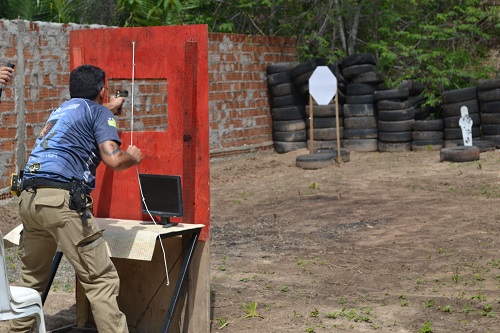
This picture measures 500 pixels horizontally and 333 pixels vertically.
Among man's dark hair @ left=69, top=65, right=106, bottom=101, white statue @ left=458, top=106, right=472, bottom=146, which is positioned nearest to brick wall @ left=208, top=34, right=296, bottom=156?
white statue @ left=458, top=106, right=472, bottom=146

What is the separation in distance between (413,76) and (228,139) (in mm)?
3939

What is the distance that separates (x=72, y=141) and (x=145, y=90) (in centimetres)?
836

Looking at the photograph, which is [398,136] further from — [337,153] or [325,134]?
[337,153]

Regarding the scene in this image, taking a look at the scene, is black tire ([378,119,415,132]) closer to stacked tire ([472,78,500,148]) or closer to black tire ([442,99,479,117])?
black tire ([442,99,479,117])

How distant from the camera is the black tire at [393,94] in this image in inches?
582

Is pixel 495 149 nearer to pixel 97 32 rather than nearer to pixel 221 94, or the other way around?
pixel 221 94

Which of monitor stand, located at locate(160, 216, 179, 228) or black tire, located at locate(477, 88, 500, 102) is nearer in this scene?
monitor stand, located at locate(160, 216, 179, 228)

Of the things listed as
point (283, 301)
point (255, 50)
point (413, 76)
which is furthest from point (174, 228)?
point (413, 76)

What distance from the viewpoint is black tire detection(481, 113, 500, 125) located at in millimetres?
14020

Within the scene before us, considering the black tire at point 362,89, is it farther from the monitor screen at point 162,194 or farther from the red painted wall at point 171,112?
the monitor screen at point 162,194

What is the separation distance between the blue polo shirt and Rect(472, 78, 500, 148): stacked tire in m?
10.6

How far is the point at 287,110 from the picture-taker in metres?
15.6

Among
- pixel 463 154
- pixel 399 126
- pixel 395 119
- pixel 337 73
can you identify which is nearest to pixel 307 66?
pixel 337 73

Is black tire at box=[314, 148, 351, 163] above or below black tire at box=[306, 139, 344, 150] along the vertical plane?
below
